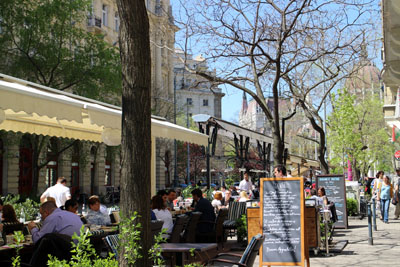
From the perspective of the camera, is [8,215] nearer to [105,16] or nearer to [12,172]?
[12,172]

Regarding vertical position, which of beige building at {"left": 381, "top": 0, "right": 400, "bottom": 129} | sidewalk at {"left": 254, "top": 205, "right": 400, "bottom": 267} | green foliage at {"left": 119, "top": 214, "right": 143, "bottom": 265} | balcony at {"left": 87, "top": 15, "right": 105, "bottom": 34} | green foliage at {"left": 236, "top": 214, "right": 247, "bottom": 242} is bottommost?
sidewalk at {"left": 254, "top": 205, "right": 400, "bottom": 267}

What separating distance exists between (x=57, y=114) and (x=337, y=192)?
12.4 metres

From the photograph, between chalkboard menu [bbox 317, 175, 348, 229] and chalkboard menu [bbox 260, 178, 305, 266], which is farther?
chalkboard menu [bbox 317, 175, 348, 229]

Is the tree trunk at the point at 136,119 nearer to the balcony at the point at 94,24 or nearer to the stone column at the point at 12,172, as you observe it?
the stone column at the point at 12,172

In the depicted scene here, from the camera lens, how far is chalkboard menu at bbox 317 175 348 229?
18.3 metres

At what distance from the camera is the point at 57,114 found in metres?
8.70

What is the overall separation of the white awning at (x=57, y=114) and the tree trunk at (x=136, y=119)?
2656 millimetres

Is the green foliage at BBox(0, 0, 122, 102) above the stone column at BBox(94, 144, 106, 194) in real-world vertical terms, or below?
above

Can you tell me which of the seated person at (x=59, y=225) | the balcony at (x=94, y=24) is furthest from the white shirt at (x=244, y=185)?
the balcony at (x=94, y=24)

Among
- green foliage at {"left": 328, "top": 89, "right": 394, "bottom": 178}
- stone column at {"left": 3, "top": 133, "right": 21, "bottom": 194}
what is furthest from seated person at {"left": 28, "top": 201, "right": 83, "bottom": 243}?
green foliage at {"left": 328, "top": 89, "right": 394, "bottom": 178}

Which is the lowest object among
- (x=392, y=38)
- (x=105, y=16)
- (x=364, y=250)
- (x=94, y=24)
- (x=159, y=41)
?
(x=364, y=250)

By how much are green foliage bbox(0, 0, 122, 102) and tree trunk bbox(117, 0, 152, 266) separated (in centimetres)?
2250

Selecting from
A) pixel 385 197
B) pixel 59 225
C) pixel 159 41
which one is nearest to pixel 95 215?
pixel 59 225

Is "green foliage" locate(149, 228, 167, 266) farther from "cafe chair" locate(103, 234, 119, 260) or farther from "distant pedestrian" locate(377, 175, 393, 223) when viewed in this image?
"distant pedestrian" locate(377, 175, 393, 223)
